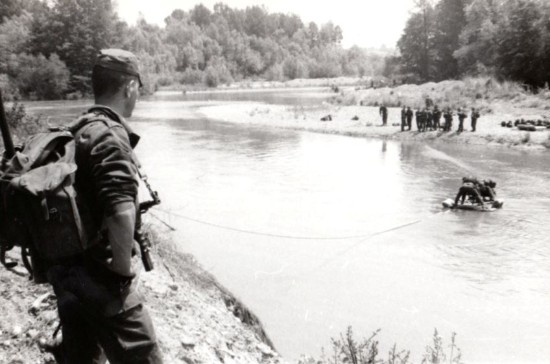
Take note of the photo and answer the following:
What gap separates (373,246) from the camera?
10852mm

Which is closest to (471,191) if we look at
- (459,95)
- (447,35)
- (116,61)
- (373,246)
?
(373,246)

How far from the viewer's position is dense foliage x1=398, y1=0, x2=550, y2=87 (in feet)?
126

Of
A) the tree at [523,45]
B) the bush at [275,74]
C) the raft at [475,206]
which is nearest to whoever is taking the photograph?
the raft at [475,206]

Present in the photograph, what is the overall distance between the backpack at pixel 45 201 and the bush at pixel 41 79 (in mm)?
75511

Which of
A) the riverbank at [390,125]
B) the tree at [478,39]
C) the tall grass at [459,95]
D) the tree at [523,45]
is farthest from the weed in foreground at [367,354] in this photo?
the tree at [478,39]

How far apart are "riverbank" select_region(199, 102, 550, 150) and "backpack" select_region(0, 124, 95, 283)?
2567cm

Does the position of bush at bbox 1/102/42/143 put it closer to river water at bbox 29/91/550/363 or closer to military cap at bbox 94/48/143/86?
river water at bbox 29/91/550/363

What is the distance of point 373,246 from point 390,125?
24375 mm

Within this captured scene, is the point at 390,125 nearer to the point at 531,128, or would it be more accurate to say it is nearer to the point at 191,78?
the point at 531,128

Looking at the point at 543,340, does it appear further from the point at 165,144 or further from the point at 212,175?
the point at 165,144

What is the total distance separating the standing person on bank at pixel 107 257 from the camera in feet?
7.79

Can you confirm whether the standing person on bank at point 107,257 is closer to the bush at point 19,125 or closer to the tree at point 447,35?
the bush at point 19,125

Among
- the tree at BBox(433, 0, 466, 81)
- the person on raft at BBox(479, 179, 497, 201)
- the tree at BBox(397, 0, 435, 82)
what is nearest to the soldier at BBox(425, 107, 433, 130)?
the person on raft at BBox(479, 179, 497, 201)

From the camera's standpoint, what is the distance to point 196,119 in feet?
144
